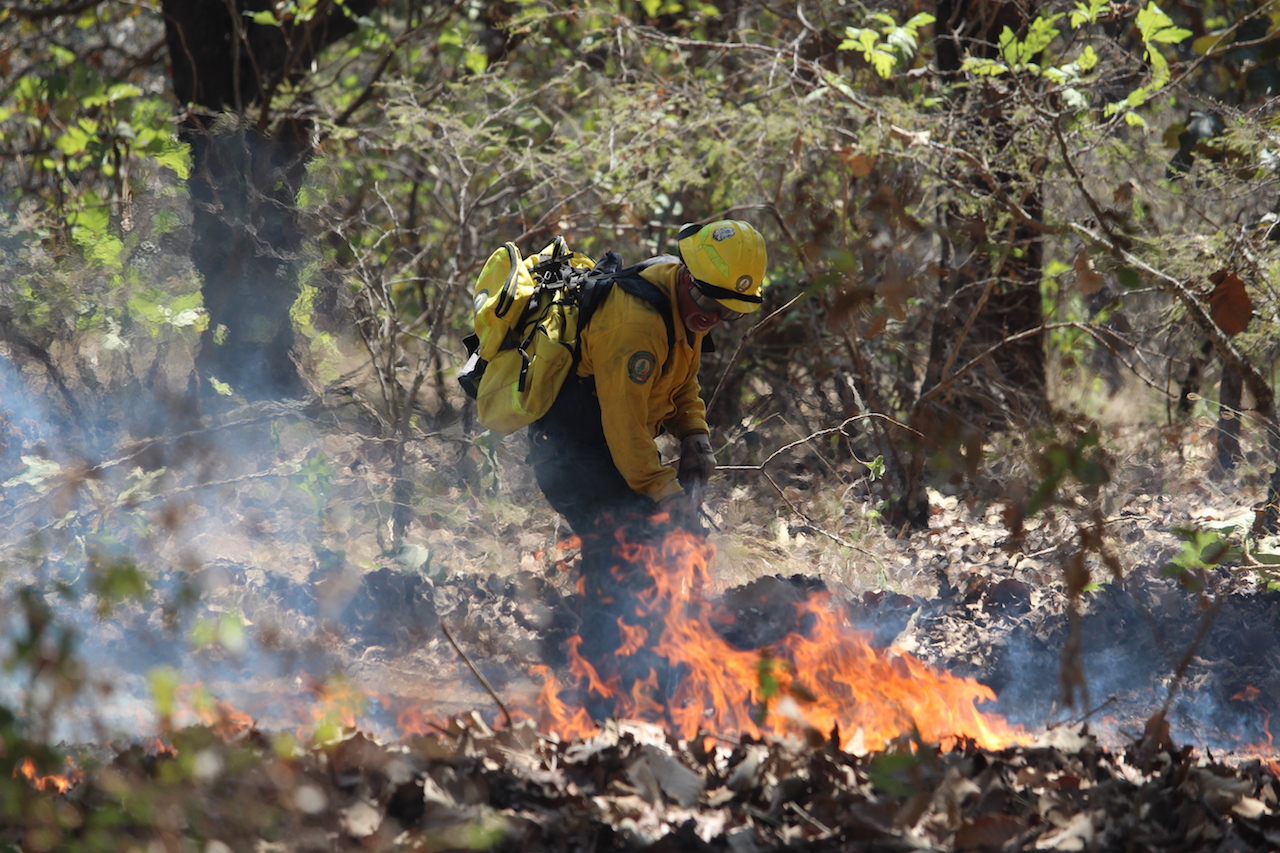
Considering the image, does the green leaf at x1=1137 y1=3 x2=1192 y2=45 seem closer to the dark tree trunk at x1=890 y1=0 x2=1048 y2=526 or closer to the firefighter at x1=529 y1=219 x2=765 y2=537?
the dark tree trunk at x1=890 y1=0 x2=1048 y2=526

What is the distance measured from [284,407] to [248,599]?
1.31m

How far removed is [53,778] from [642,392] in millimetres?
2425

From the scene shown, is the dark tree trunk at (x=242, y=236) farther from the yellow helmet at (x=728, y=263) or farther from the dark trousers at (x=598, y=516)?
the yellow helmet at (x=728, y=263)

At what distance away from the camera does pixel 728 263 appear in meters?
3.76

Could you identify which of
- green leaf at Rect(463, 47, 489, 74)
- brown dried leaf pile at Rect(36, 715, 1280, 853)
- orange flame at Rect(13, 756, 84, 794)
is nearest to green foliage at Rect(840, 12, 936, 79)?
green leaf at Rect(463, 47, 489, 74)

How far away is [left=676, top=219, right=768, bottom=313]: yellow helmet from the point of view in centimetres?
376

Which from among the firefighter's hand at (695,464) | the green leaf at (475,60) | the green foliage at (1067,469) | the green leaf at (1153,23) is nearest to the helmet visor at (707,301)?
the firefighter's hand at (695,464)

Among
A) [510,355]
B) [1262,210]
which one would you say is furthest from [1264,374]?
[510,355]

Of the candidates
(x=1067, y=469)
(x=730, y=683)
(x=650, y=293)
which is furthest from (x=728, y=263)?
(x=730, y=683)

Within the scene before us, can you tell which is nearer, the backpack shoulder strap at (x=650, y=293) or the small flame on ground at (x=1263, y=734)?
the backpack shoulder strap at (x=650, y=293)

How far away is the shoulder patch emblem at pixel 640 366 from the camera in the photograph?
3.73 m

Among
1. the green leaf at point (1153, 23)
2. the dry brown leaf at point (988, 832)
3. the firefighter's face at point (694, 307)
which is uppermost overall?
the green leaf at point (1153, 23)

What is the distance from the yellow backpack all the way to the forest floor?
1168 mm

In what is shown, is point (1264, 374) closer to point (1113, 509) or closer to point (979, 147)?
point (1113, 509)
